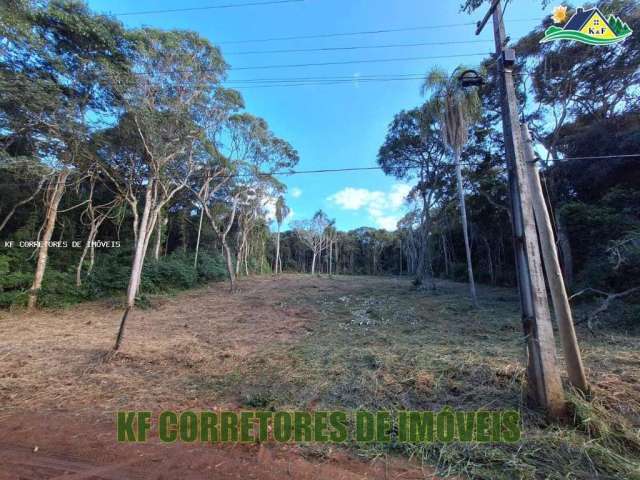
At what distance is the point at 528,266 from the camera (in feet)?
8.21

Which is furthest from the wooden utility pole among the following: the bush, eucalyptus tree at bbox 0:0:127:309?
the bush

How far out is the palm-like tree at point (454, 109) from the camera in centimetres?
888

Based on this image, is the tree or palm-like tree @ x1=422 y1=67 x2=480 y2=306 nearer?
palm-like tree @ x1=422 y1=67 x2=480 y2=306

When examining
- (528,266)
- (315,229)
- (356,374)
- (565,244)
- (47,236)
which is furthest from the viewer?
(315,229)

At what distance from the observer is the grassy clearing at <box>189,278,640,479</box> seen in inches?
75.5

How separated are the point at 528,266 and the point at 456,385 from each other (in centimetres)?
154

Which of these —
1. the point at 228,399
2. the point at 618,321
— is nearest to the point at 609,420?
the point at 228,399

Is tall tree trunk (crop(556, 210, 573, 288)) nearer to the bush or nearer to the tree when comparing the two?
the bush

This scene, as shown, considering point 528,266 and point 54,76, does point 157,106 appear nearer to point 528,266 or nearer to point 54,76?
point 54,76

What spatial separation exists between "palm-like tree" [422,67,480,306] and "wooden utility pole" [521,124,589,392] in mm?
6589

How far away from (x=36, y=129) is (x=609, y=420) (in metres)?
12.7

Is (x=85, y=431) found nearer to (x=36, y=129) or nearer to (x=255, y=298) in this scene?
(x=255, y=298)

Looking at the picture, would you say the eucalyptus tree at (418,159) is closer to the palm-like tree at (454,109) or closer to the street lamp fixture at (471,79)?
the palm-like tree at (454,109)

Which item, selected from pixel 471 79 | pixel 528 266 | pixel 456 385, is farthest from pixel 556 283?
pixel 471 79
